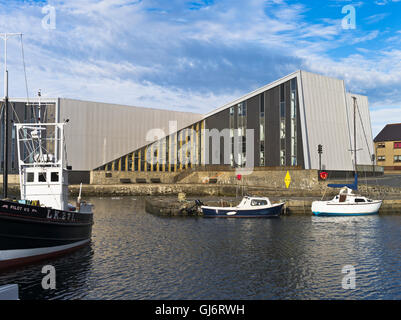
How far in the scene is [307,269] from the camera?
1712 centimetres

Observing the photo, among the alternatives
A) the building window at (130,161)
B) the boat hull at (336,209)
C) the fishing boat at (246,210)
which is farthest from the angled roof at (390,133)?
the fishing boat at (246,210)

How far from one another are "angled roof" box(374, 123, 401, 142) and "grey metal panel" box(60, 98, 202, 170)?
60624mm

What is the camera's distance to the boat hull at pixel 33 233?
16.6 m

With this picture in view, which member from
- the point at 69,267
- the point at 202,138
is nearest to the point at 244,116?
the point at 202,138

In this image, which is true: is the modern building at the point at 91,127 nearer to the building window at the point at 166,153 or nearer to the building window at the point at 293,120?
the building window at the point at 166,153

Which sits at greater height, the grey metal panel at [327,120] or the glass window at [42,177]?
the grey metal panel at [327,120]

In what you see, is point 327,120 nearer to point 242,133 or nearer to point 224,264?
point 242,133

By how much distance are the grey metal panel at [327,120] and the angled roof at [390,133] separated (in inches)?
1665

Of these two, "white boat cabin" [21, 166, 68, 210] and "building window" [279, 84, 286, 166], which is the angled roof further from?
"white boat cabin" [21, 166, 68, 210]

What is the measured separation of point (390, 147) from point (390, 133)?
502 cm

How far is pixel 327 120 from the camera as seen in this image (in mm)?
59562

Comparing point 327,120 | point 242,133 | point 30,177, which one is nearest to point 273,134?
point 242,133
